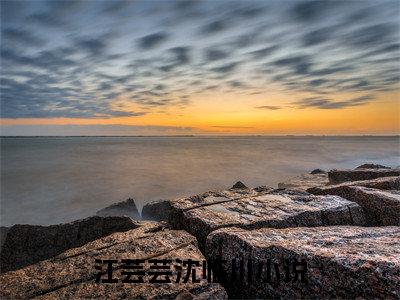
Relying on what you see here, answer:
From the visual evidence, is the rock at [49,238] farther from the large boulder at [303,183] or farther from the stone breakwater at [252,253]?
the large boulder at [303,183]

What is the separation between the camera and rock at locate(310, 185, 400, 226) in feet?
15.8

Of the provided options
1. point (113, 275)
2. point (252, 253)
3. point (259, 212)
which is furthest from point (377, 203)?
point (113, 275)

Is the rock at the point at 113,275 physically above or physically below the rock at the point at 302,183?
above

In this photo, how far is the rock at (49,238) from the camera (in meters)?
5.86

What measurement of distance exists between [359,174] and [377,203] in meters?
3.80

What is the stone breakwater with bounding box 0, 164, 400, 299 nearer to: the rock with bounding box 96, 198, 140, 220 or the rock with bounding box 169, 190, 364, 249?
the rock with bounding box 169, 190, 364, 249

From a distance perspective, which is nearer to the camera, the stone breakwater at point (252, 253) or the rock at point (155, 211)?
the stone breakwater at point (252, 253)

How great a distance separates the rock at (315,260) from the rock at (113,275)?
18.7 inches

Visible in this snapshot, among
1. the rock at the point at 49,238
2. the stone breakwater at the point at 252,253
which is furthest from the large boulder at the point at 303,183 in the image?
the rock at the point at 49,238

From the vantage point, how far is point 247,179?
101ft

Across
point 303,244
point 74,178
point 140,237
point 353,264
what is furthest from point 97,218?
point 74,178

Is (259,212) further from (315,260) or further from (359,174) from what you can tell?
(359,174)

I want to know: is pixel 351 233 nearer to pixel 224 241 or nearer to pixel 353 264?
pixel 353 264

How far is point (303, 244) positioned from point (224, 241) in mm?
913
